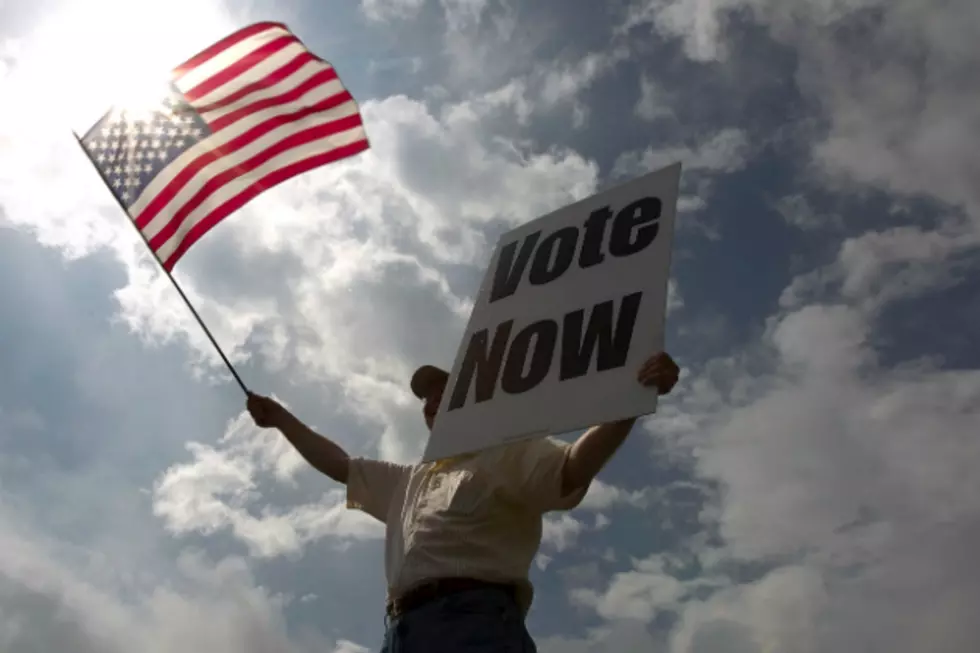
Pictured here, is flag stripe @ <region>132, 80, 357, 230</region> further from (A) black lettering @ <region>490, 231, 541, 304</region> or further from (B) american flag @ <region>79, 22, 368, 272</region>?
(A) black lettering @ <region>490, 231, 541, 304</region>

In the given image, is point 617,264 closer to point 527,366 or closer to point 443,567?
point 527,366

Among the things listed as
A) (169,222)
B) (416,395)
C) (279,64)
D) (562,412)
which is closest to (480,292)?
(416,395)

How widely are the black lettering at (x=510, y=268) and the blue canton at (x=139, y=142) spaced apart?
2882 mm

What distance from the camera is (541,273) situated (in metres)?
4.74

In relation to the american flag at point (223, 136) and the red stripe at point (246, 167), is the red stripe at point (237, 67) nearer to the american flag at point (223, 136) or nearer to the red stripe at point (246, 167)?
the american flag at point (223, 136)

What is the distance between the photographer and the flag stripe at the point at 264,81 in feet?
21.7

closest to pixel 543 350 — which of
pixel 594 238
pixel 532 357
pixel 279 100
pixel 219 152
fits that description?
pixel 532 357

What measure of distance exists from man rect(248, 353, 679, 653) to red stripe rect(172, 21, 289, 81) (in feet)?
13.4

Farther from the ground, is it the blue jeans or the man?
the man

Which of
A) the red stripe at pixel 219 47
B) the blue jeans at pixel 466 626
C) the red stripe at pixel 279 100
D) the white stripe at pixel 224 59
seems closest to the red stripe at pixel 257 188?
the red stripe at pixel 279 100

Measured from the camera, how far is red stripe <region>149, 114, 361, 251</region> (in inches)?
242

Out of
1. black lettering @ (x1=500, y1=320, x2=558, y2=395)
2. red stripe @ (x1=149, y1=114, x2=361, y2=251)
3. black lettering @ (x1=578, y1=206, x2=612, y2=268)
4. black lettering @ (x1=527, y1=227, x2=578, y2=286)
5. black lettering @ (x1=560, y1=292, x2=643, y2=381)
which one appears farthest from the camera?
red stripe @ (x1=149, y1=114, x2=361, y2=251)

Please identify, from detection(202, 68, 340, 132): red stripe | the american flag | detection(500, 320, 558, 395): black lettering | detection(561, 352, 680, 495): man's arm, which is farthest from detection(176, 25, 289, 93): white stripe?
detection(561, 352, 680, 495): man's arm

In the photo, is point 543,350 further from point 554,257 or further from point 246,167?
point 246,167
